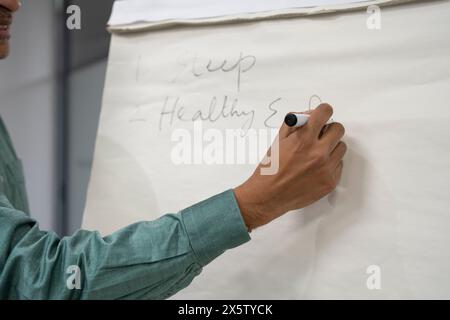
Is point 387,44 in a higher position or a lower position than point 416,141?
higher

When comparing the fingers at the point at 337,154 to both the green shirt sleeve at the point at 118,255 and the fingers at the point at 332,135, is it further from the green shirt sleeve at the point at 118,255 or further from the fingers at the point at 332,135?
the green shirt sleeve at the point at 118,255

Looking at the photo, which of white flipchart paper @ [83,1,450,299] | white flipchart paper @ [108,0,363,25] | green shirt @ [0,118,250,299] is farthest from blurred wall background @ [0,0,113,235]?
green shirt @ [0,118,250,299]

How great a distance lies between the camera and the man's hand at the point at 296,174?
45 cm

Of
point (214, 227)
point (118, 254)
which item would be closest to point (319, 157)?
point (214, 227)

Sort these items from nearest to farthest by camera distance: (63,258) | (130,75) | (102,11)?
(63,258), (130,75), (102,11)

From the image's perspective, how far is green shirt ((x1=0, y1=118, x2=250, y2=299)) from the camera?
0.43m

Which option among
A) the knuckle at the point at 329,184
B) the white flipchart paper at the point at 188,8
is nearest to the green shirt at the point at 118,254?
the knuckle at the point at 329,184

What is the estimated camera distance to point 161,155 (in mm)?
648

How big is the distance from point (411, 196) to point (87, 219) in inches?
20.4

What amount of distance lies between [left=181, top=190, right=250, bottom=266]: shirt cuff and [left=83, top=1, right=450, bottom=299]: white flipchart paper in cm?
12

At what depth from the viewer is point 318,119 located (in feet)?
1.52
